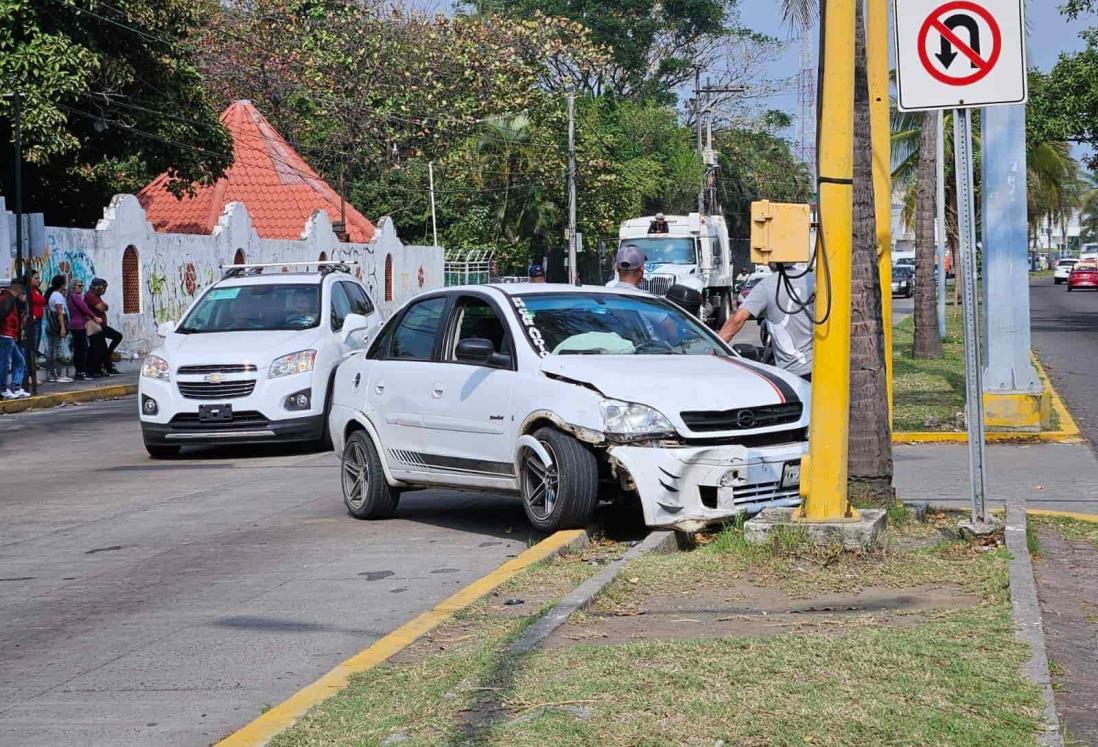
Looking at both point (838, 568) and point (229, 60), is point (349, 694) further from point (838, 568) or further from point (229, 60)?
point (229, 60)

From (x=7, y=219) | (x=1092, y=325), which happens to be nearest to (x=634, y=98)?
(x=1092, y=325)

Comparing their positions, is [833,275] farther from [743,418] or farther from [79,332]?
[79,332]

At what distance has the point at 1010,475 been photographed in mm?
11805

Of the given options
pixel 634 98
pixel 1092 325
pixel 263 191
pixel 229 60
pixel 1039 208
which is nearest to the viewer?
pixel 1092 325

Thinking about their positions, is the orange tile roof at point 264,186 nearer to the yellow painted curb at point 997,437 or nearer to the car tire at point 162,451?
the car tire at point 162,451

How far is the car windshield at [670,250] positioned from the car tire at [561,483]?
2873 centimetres

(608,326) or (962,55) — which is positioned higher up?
(962,55)

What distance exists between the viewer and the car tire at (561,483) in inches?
340

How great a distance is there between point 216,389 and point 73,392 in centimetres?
986

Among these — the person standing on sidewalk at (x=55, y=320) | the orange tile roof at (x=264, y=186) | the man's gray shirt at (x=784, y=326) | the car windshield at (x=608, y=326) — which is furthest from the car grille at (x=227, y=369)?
the orange tile roof at (x=264, y=186)

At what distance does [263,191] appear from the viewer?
45.8 m

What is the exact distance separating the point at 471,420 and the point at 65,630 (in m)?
3.06

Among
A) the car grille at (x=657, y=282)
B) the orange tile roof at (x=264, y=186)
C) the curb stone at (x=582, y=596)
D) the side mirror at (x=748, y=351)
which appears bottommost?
the curb stone at (x=582, y=596)

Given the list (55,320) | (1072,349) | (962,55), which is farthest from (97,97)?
(962,55)
